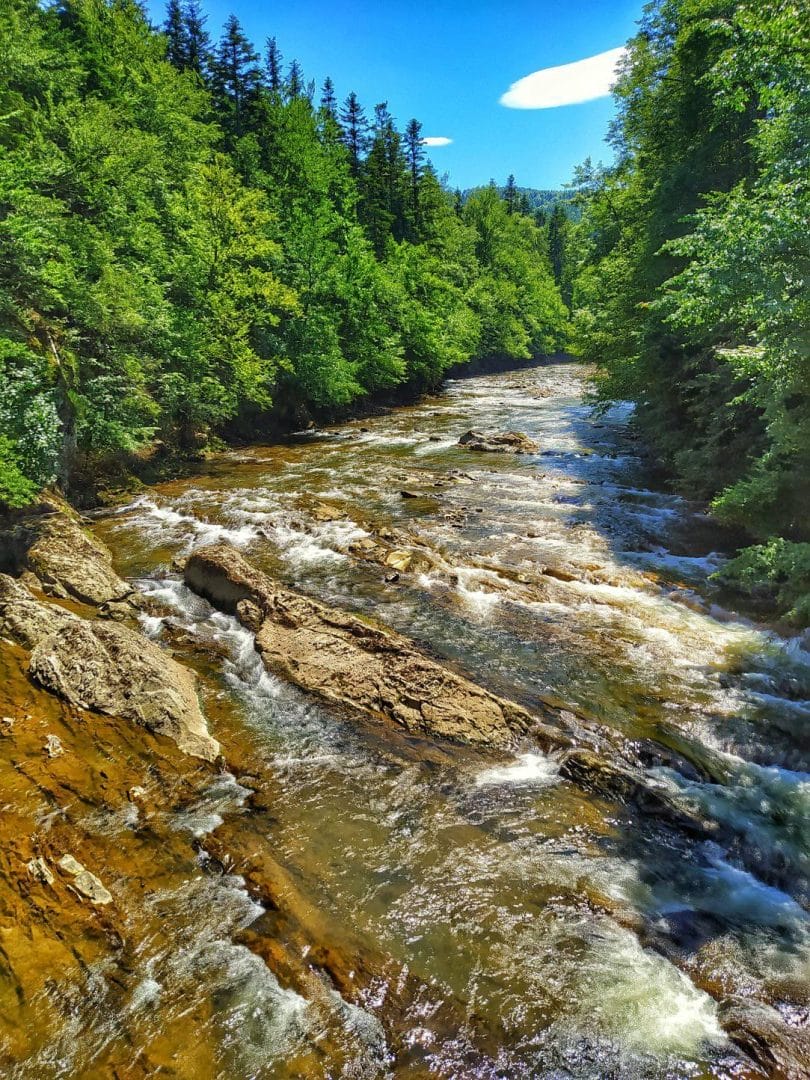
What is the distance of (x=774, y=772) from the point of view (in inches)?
266

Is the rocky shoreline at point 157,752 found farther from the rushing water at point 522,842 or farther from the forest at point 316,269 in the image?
the forest at point 316,269

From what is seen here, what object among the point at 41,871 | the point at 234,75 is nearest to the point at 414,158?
the point at 234,75

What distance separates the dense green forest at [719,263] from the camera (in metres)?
8.48

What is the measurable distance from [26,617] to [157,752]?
142 inches

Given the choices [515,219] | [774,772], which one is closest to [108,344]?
[774,772]

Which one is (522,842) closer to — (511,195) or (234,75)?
(234,75)

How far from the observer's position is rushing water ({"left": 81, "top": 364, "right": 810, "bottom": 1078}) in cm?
392

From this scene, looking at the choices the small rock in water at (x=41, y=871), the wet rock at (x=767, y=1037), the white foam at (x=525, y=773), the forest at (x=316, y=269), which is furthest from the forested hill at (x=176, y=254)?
the wet rock at (x=767, y=1037)

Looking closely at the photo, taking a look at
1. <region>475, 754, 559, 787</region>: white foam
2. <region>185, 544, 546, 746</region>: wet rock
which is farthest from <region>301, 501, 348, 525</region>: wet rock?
<region>475, 754, 559, 787</region>: white foam

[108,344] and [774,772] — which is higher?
[108,344]

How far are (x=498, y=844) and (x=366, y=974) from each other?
1.86m

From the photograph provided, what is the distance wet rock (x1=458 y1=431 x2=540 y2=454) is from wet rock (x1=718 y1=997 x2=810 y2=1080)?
2177 centimetres

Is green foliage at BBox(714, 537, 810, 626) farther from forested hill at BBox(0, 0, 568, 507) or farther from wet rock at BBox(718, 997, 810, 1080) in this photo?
forested hill at BBox(0, 0, 568, 507)

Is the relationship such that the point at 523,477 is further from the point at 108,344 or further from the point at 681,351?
the point at 108,344
